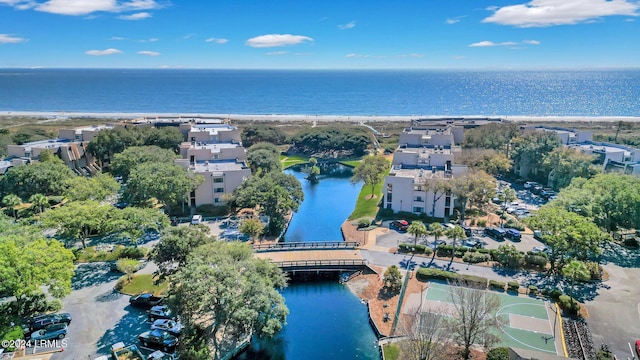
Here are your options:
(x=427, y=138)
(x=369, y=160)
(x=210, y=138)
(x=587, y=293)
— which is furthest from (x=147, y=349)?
(x=427, y=138)

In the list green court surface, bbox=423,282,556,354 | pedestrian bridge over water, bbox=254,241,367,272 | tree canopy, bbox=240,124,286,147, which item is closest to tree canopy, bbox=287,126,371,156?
tree canopy, bbox=240,124,286,147

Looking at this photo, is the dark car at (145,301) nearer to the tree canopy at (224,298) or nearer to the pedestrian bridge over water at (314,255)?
the tree canopy at (224,298)

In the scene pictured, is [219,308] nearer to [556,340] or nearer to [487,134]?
[556,340]

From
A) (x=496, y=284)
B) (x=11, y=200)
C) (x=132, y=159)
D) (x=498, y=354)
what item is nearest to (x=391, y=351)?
(x=498, y=354)

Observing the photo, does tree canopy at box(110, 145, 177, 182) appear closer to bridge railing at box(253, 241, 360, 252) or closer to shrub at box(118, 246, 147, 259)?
shrub at box(118, 246, 147, 259)

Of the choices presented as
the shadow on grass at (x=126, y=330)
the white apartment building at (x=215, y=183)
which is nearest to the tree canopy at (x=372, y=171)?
the white apartment building at (x=215, y=183)
